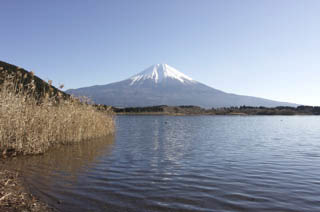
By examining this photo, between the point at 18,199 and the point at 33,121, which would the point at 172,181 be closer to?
the point at 18,199

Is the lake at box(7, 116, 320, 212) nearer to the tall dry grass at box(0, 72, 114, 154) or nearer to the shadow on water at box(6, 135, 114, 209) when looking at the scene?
the shadow on water at box(6, 135, 114, 209)

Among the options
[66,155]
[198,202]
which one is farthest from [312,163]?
[66,155]

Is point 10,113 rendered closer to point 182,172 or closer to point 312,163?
point 182,172

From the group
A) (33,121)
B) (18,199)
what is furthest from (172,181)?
(33,121)

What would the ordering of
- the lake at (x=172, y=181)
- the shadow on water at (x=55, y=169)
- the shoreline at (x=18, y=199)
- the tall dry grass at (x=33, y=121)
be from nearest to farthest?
the shoreline at (x=18, y=199) < the lake at (x=172, y=181) < the shadow on water at (x=55, y=169) < the tall dry grass at (x=33, y=121)

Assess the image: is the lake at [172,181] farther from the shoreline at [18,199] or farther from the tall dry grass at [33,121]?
the tall dry grass at [33,121]

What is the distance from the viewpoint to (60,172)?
8.22 metres

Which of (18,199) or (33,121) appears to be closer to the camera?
(18,199)

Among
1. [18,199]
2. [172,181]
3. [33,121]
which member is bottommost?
[172,181]

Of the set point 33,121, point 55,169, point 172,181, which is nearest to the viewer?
point 172,181

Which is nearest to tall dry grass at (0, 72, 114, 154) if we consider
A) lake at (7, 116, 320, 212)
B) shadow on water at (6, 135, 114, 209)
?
shadow on water at (6, 135, 114, 209)

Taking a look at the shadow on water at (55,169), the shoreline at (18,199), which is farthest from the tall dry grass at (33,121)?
the shoreline at (18,199)

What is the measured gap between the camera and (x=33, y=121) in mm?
10938

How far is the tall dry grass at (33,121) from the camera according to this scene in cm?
1020
